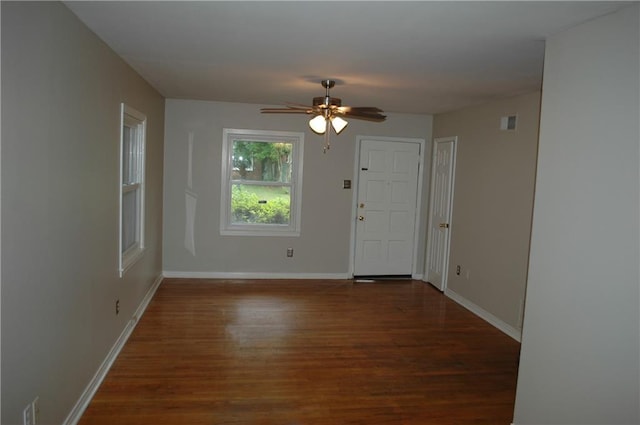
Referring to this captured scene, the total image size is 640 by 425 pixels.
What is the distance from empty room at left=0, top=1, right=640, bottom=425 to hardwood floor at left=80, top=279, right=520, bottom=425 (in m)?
0.02

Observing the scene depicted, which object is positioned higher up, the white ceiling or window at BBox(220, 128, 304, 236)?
the white ceiling

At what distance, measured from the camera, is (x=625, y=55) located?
2094 mm

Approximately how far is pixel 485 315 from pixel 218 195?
12.0ft

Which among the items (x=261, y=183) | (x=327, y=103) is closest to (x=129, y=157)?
(x=327, y=103)

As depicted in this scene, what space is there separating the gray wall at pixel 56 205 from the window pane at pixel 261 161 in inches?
104

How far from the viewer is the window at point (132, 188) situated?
13.4 feet

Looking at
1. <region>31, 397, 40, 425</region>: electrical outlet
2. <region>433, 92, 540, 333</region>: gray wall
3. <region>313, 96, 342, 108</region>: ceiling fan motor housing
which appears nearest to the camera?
<region>31, 397, 40, 425</region>: electrical outlet

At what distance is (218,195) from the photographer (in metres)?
6.21

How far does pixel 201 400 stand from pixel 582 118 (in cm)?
284

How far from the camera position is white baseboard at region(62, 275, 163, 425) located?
9.04 ft

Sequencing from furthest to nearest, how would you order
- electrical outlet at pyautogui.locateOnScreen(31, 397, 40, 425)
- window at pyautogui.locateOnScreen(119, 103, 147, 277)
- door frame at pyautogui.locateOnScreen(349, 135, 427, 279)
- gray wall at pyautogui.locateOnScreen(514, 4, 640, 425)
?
door frame at pyautogui.locateOnScreen(349, 135, 427, 279) → window at pyautogui.locateOnScreen(119, 103, 147, 277) → electrical outlet at pyautogui.locateOnScreen(31, 397, 40, 425) → gray wall at pyautogui.locateOnScreen(514, 4, 640, 425)

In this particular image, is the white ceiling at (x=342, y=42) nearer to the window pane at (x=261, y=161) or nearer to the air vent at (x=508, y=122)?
the air vent at (x=508, y=122)

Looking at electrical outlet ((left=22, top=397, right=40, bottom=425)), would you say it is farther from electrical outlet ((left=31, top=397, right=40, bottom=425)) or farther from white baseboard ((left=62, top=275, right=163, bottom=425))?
white baseboard ((left=62, top=275, right=163, bottom=425))

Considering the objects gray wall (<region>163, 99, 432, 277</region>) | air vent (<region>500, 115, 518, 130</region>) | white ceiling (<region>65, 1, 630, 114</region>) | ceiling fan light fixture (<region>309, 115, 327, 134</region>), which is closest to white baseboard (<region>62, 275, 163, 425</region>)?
gray wall (<region>163, 99, 432, 277</region>)
